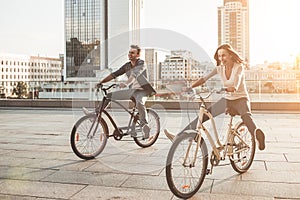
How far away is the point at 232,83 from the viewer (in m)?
4.38

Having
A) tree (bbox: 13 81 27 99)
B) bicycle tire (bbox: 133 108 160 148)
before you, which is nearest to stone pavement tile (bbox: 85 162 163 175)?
bicycle tire (bbox: 133 108 160 148)

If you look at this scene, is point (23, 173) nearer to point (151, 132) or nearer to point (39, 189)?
point (39, 189)

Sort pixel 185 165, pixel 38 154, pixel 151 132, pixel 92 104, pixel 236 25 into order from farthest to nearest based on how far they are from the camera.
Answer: pixel 236 25, pixel 92 104, pixel 151 132, pixel 38 154, pixel 185 165

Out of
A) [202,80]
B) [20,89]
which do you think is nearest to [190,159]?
[202,80]

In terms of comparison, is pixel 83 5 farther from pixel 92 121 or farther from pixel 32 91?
pixel 92 121

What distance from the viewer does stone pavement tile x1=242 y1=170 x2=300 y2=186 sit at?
14.6 ft

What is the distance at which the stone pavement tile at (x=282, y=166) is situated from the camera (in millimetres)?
5020

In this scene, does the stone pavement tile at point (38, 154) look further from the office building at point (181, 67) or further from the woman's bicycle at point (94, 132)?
the office building at point (181, 67)

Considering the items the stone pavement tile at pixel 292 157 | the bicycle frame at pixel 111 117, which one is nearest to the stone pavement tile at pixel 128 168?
the bicycle frame at pixel 111 117

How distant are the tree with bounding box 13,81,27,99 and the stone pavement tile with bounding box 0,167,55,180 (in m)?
12.9

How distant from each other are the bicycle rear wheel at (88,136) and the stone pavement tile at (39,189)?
1170mm

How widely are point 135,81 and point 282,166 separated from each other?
2.38 m

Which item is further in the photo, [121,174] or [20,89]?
[20,89]

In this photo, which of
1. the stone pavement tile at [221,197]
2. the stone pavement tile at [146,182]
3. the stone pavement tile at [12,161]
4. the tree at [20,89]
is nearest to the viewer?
the stone pavement tile at [221,197]
